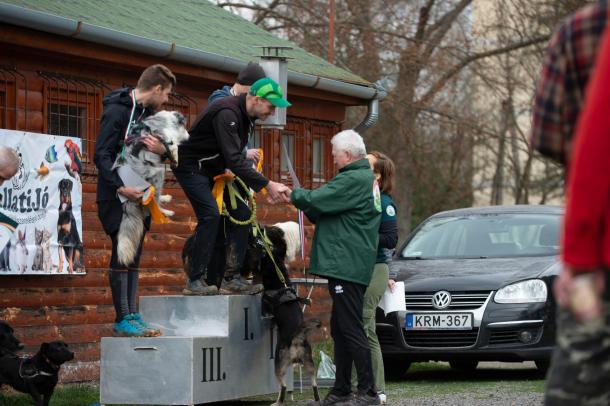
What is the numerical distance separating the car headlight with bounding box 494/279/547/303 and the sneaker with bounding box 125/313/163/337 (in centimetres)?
410

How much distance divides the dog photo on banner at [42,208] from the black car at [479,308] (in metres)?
3.07

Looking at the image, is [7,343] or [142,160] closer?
[142,160]

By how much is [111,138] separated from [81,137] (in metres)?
3.98

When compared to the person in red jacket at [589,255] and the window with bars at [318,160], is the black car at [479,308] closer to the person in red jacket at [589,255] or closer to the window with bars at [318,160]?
the window with bars at [318,160]

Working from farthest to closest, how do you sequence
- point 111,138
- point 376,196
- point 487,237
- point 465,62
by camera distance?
point 465,62 → point 487,237 → point 376,196 → point 111,138

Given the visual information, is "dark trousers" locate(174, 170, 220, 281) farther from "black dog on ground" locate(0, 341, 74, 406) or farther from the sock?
"black dog on ground" locate(0, 341, 74, 406)

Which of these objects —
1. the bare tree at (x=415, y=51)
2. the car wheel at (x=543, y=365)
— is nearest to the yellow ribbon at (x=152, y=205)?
the car wheel at (x=543, y=365)

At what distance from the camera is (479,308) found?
12.2 metres

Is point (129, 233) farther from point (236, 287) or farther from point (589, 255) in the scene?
point (589, 255)

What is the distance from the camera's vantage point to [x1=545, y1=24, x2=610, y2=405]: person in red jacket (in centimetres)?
342

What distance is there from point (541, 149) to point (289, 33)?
24341 millimetres

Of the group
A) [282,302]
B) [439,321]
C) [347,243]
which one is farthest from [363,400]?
[439,321]

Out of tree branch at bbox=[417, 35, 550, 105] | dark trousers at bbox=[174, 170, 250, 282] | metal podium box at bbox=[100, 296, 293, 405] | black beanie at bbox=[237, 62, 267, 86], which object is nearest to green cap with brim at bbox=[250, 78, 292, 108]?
black beanie at bbox=[237, 62, 267, 86]

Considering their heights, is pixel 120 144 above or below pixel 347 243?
above
